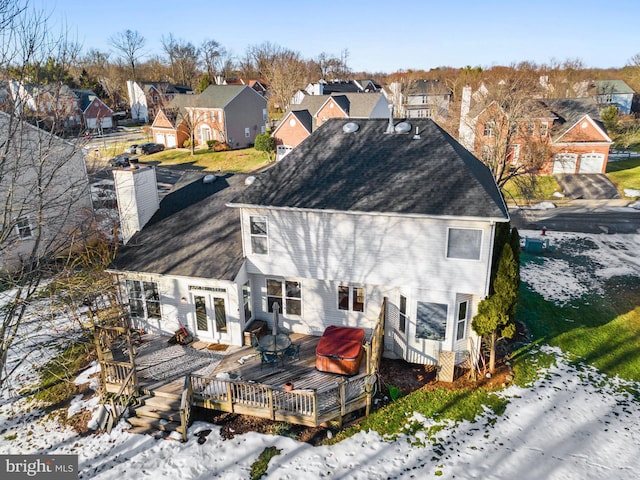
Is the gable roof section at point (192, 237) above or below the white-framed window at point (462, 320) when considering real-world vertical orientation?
above

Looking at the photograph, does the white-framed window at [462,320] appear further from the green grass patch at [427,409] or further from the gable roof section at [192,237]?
the gable roof section at [192,237]

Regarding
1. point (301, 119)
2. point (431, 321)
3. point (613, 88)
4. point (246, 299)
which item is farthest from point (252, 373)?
point (613, 88)

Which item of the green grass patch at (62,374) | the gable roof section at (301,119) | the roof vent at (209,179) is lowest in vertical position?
the green grass patch at (62,374)

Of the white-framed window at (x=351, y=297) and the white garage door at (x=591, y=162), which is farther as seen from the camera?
the white garage door at (x=591, y=162)

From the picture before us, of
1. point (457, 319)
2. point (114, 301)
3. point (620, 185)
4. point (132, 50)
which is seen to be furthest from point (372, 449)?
point (132, 50)

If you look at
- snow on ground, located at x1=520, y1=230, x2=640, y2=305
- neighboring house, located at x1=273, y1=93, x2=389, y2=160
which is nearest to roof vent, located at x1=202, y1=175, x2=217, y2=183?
snow on ground, located at x1=520, y1=230, x2=640, y2=305

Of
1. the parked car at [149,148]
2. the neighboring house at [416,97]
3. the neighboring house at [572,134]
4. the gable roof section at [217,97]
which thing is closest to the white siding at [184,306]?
the neighboring house at [572,134]

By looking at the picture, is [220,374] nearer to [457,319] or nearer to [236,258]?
[236,258]

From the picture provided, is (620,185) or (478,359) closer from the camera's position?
(478,359)
